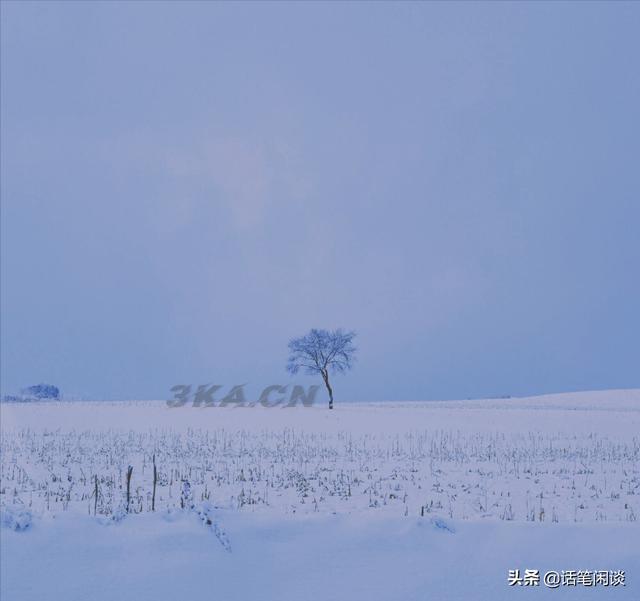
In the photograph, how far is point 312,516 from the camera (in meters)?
8.19

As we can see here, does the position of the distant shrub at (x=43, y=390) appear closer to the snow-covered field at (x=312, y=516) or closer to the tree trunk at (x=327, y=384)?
the tree trunk at (x=327, y=384)

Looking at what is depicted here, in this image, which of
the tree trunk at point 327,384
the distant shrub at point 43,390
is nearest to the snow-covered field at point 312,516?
the tree trunk at point 327,384

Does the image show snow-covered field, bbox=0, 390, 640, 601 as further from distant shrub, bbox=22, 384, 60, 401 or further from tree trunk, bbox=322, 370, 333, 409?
distant shrub, bbox=22, 384, 60, 401

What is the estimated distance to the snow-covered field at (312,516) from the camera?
6.76 m

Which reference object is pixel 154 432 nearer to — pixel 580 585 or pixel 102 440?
pixel 102 440

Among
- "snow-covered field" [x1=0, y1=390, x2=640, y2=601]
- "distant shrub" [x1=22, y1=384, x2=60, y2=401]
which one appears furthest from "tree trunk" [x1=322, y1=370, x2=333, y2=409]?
"distant shrub" [x1=22, y1=384, x2=60, y2=401]

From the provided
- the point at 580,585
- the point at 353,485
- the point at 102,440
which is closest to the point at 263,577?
the point at 580,585

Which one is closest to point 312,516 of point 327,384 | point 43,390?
point 327,384

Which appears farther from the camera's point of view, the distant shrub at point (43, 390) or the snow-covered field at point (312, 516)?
the distant shrub at point (43, 390)

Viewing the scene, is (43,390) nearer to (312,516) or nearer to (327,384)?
(327,384)

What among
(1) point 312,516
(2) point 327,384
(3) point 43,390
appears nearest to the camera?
(1) point 312,516

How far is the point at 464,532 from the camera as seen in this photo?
25.8 ft

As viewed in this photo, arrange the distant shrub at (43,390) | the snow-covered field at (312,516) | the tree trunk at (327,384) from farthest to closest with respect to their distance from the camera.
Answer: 1. the distant shrub at (43,390)
2. the tree trunk at (327,384)
3. the snow-covered field at (312,516)

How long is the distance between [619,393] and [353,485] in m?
67.2
